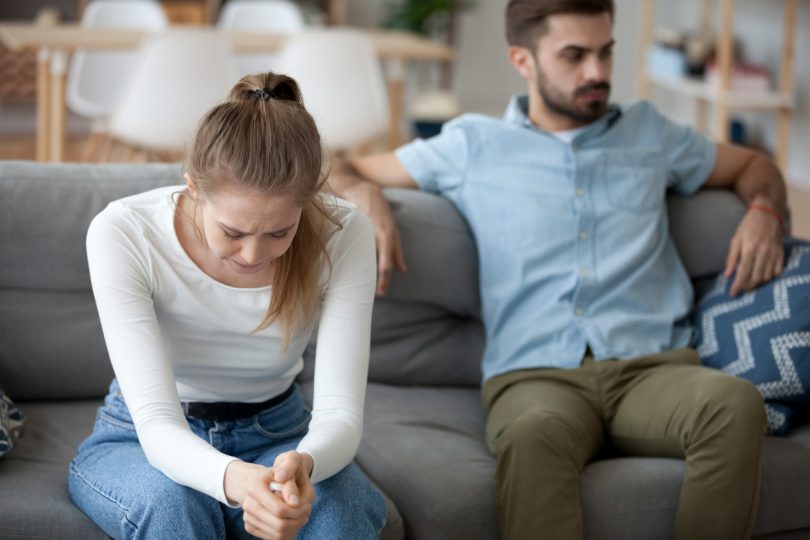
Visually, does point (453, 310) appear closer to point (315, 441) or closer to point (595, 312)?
point (595, 312)

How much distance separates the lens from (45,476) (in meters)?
1.77

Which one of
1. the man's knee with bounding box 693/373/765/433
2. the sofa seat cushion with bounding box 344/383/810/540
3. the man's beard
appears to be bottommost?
the sofa seat cushion with bounding box 344/383/810/540

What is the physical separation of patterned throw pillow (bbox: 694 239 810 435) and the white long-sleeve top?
0.79 metres

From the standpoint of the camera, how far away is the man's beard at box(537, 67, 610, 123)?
2.28 m

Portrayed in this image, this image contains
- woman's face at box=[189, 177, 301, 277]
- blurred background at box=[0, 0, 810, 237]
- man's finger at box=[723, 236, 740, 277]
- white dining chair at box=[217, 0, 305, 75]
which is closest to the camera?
woman's face at box=[189, 177, 301, 277]

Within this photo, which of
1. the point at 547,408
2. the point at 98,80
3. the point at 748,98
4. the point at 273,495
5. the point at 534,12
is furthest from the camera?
the point at 748,98

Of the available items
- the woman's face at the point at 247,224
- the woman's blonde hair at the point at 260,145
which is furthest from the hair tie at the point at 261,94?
the woman's face at the point at 247,224

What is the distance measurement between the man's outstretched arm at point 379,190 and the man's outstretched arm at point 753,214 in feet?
2.15

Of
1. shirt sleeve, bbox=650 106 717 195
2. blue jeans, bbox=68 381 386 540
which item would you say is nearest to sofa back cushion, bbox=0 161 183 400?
blue jeans, bbox=68 381 386 540

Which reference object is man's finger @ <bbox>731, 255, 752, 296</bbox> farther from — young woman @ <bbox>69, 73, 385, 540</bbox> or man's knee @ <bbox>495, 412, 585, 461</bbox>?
young woman @ <bbox>69, 73, 385, 540</bbox>

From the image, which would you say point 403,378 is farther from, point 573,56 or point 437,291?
point 573,56

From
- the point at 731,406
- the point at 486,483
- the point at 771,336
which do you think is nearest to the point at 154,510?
the point at 486,483

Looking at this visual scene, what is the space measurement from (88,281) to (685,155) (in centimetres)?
123

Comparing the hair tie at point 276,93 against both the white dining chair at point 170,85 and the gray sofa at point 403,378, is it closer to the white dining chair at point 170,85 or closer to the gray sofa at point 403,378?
the gray sofa at point 403,378
